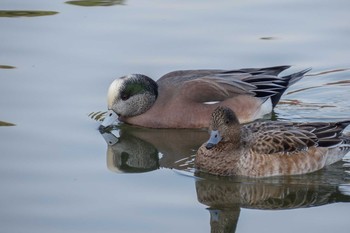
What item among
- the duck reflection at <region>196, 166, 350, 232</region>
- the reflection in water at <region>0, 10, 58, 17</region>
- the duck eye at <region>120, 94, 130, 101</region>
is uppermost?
the reflection in water at <region>0, 10, 58, 17</region>

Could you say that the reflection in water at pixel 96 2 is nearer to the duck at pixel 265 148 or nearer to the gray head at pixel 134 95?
the gray head at pixel 134 95

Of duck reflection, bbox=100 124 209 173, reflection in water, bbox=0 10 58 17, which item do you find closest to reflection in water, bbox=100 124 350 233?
duck reflection, bbox=100 124 209 173

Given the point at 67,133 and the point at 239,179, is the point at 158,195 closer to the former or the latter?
the point at 239,179

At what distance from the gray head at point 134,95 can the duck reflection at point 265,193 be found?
1855mm

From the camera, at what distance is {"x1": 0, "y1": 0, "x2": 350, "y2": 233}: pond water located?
8539 mm

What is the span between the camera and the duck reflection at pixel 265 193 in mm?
8570

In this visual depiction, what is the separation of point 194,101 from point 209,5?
114 inches

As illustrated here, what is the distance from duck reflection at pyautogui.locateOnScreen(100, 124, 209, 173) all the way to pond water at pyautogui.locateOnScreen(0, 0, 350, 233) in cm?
2

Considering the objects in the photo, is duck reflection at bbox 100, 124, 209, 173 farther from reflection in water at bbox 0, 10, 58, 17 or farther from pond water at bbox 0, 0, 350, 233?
reflection in water at bbox 0, 10, 58, 17

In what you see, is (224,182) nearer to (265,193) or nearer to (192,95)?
(265,193)

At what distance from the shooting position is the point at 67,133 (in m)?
10.2

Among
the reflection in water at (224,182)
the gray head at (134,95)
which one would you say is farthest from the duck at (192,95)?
the reflection in water at (224,182)

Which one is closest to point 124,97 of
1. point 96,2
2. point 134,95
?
point 134,95

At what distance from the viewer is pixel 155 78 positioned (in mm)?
11797
